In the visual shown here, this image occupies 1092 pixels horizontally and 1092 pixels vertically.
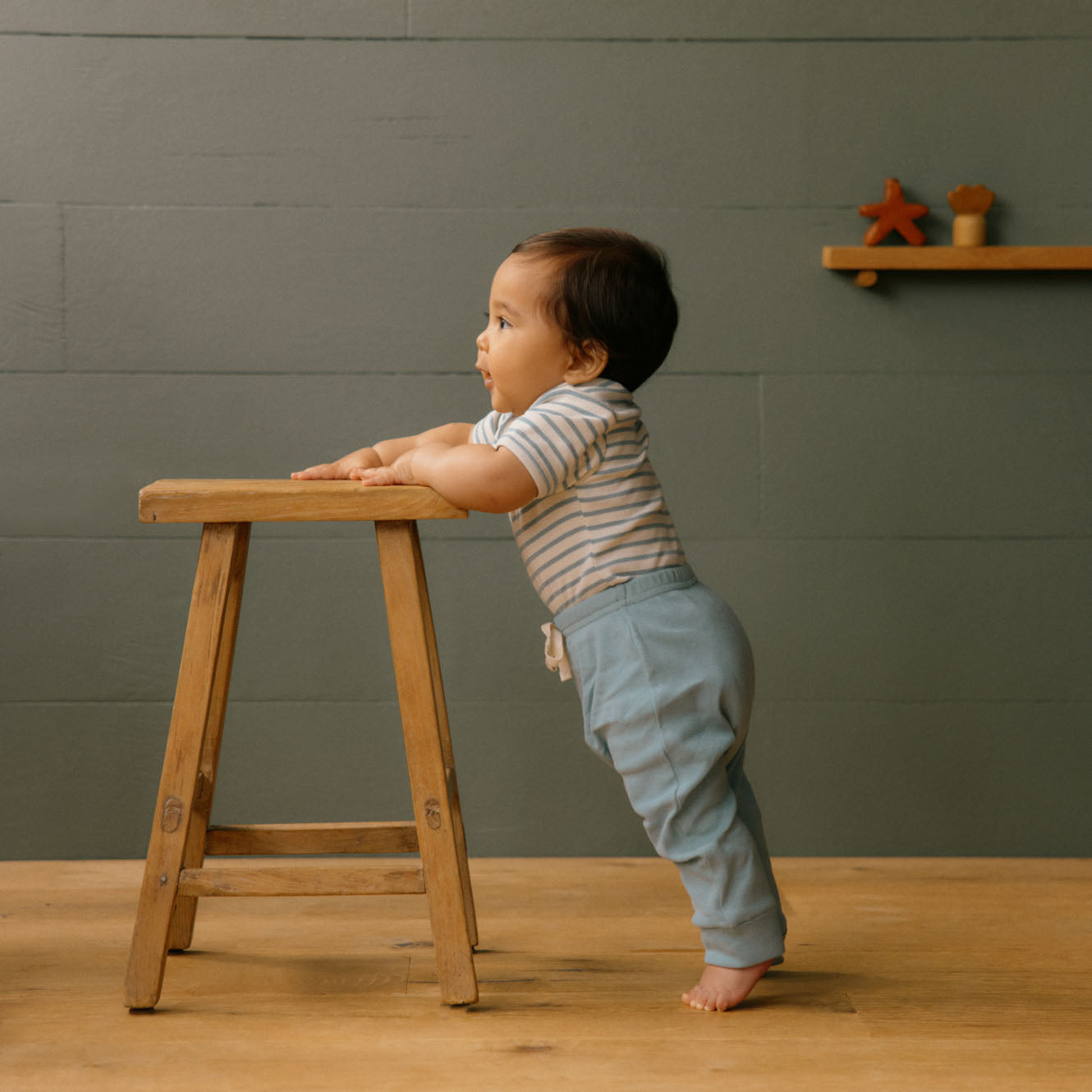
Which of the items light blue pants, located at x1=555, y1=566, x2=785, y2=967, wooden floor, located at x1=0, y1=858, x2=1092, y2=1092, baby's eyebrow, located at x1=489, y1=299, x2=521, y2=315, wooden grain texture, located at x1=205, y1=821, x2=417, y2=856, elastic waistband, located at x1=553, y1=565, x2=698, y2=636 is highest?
baby's eyebrow, located at x1=489, y1=299, x2=521, y2=315

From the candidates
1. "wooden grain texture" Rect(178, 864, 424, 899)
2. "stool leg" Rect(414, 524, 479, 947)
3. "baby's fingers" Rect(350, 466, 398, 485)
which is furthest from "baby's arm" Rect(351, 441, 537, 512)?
"wooden grain texture" Rect(178, 864, 424, 899)

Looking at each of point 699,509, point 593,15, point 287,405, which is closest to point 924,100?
point 593,15

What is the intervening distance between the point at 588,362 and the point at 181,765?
554 mm

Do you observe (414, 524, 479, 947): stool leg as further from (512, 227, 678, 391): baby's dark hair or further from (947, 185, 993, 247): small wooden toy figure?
(947, 185, 993, 247): small wooden toy figure

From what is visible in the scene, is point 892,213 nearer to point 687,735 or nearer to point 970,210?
point 970,210

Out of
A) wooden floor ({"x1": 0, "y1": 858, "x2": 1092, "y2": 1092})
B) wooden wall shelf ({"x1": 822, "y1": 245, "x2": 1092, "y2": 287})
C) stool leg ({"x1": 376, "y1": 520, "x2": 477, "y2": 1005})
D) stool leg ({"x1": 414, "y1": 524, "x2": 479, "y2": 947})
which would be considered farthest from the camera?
wooden wall shelf ({"x1": 822, "y1": 245, "x2": 1092, "y2": 287})

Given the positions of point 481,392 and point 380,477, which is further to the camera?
point 481,392

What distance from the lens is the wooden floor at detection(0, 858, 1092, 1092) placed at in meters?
1.00

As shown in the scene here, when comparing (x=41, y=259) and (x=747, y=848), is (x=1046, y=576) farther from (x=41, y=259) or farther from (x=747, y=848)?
(x=41, y=259)

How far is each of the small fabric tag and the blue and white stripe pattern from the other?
1.0 inches

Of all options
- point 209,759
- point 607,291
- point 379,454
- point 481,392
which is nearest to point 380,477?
point 379,454

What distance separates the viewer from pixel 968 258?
155cm

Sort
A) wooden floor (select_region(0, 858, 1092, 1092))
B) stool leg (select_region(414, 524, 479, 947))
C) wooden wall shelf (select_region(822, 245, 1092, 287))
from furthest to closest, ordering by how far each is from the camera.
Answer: wooden wall shelf (select_region(822, 245, 1092, 287)), stool leg (select_region(414, 524, 479, 947)), wooden floor (select_region(0, 858, 1092, 1092))

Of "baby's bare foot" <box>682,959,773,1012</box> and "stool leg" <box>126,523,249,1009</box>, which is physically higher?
"stool leg" <box>126,523,249,1009</box>
